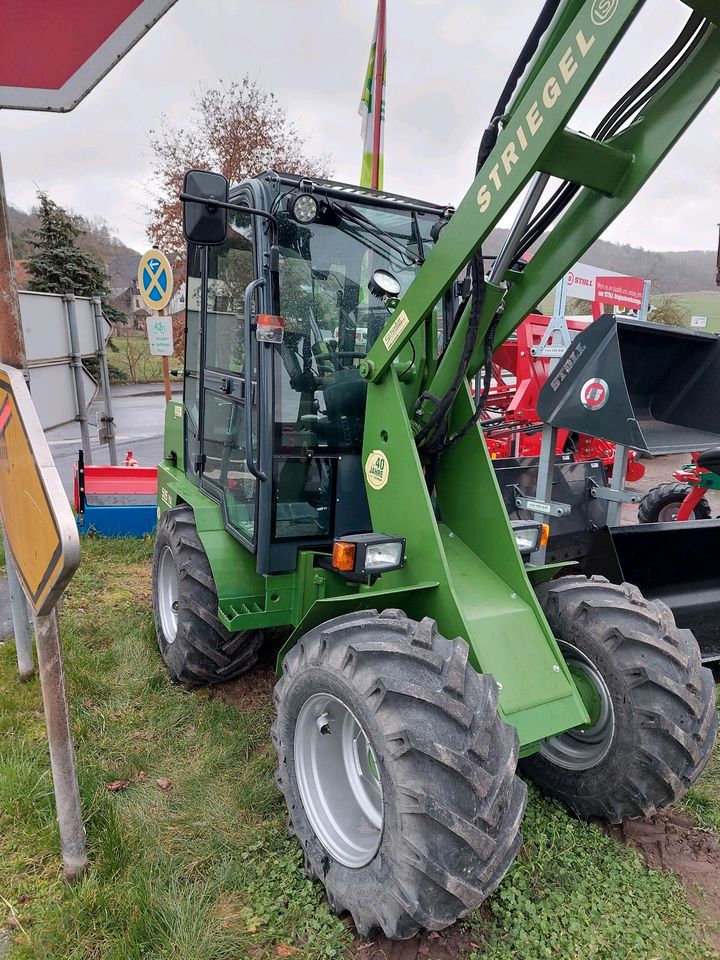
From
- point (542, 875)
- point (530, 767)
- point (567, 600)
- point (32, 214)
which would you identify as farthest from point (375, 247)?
point (32, 214)

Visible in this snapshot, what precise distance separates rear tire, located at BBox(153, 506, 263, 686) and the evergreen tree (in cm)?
2093

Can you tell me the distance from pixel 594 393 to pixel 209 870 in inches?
113

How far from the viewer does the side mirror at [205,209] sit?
2453 mm

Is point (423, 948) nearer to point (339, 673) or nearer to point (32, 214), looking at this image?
point (339, 673)

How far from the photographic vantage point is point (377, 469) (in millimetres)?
2645

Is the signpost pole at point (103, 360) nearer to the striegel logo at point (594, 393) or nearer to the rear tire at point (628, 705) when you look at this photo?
the striegel logo at point (594, 393)

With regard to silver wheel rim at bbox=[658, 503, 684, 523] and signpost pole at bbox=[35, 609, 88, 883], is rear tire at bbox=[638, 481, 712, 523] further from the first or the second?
signpost pole at bbox=[35, 609, 88, 883]

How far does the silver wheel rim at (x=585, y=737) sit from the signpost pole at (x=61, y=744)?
187cm

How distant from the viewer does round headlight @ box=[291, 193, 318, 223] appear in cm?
263

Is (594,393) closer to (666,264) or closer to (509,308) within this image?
(509,308)

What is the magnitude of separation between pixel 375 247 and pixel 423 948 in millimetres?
2821

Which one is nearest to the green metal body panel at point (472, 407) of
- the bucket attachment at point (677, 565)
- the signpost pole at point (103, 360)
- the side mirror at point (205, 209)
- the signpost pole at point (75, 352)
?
the side mirror at point (205, 209)

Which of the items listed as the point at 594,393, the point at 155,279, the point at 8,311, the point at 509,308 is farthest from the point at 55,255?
the point at 509,308

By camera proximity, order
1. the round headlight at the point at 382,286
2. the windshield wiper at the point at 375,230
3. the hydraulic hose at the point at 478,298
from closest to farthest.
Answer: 1. the hydraulic hose at the point at 478,298
2. the round headlight at the point at 382,286
3. the windshield wiper at the point at 375,230
